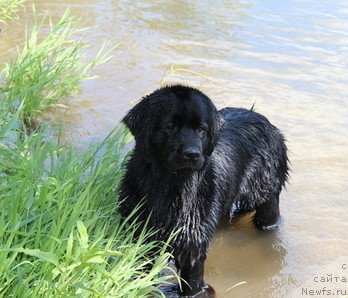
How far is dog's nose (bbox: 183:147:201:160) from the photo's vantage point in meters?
3.36

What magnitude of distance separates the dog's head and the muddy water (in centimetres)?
99

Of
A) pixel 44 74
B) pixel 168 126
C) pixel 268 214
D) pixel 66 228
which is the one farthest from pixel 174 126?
pixel 44 74

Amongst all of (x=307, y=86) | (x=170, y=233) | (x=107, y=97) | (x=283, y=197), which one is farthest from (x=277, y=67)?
(x=170, y=233)

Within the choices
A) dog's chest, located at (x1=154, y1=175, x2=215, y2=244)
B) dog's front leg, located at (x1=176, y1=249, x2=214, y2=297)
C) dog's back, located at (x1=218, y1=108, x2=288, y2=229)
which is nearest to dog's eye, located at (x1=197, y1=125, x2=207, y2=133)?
dog's chest, located at (x1=154, y1=175, x2=215, y2=244)

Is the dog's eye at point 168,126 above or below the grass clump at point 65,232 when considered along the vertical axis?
above

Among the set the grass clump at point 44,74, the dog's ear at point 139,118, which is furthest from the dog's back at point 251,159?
the grass clump at point 44,74

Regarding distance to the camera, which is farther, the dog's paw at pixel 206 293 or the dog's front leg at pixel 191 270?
the dog's paw at pixel 206 293

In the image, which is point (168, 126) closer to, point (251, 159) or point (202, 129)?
point (202, 129)

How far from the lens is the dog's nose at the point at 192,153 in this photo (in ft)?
11.0

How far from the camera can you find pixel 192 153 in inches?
132

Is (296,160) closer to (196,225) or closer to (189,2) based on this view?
(196,225)

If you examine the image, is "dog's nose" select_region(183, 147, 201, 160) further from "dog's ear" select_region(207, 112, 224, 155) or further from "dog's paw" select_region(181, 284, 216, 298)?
"dog's paw" select_region(181, 284, 216, 298)

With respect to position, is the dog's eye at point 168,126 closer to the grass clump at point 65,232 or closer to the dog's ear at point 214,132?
the dog's ear at point 214,132

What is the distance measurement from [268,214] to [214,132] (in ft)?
3.91
